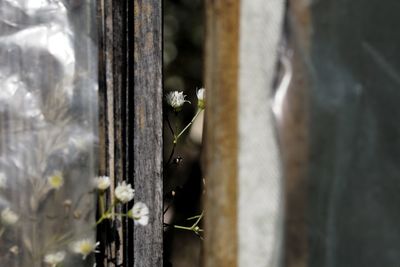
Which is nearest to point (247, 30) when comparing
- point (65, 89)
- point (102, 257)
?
point (65, 89)

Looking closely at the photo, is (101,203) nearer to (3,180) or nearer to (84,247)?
(84,247)

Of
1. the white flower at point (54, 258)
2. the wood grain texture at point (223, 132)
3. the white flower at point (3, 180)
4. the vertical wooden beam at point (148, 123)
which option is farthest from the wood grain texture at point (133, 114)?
the wood grain texture at point (223, 132)

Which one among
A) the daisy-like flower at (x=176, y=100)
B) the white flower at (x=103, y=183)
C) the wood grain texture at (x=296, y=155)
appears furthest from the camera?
the daisy-like flower at (x=176, y=100)

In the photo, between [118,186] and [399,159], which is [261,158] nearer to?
[399,159]

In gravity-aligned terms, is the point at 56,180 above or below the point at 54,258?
above

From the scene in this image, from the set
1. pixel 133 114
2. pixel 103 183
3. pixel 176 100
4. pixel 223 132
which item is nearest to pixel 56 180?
pixel 103 183

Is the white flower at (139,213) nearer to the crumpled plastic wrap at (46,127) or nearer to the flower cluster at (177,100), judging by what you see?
the crumpled plastic wrap at (46,127)

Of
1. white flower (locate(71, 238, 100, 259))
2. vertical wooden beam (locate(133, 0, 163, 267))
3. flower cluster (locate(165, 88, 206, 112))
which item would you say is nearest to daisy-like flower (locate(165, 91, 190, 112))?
flower cluster (locate(165, 88, 206, 112))

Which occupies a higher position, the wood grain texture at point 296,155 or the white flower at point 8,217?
the wood grain texture at point 296,155
